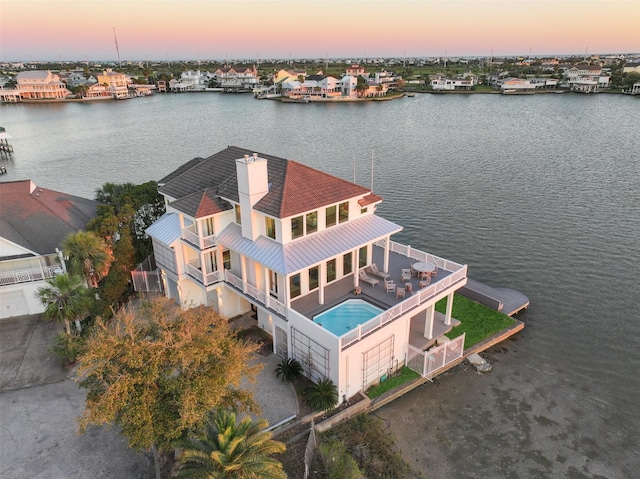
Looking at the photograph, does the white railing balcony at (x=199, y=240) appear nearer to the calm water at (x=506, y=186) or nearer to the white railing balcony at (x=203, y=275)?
the white railing balcony at (x=203, y=275)

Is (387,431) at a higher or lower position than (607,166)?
lower

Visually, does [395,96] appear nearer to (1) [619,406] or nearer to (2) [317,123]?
(2) [317,123]

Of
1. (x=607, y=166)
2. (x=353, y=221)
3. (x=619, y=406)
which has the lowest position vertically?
(x=619, y=406)

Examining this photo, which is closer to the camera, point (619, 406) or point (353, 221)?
point (619, 406)

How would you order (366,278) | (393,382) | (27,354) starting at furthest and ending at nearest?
(366,278) < (27,354) < (393,382)

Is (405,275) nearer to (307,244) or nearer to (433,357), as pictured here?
(433,357)

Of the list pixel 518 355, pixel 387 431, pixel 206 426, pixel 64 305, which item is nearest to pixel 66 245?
pixel 64 305

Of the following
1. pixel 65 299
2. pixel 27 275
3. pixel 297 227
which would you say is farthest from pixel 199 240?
pixel 27 275
